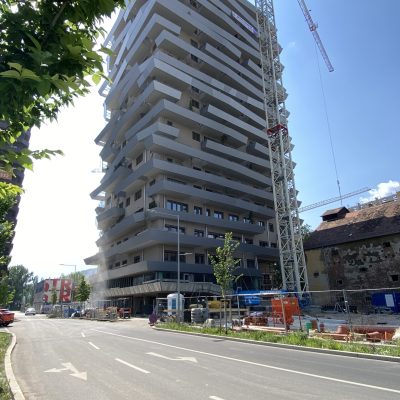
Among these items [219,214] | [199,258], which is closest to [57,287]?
[219,214]

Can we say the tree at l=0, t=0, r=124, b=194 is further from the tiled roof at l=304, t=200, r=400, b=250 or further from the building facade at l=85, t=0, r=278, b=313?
the tiled roof at l=304, t=200, r=400, b=250

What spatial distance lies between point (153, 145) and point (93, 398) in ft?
144

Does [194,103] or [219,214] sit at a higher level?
[194,103]

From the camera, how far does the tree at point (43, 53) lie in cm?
293

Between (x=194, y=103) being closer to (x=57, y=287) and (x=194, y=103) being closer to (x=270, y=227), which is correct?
(x=270, y=227)

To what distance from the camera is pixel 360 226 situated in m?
50.8

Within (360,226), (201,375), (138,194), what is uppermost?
(138,194)

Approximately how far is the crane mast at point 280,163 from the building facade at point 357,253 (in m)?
2.98

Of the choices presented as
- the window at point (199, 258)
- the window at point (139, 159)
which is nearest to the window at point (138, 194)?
the window at point (139, 159)

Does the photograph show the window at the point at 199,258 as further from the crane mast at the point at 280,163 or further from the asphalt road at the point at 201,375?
the asphalt road at the point at 201,375

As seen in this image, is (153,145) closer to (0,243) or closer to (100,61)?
(0,243)

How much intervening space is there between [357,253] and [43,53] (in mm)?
51783

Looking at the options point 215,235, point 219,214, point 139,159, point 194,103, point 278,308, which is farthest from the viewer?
point 194,103

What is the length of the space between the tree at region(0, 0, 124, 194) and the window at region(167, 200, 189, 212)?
1875 inches
